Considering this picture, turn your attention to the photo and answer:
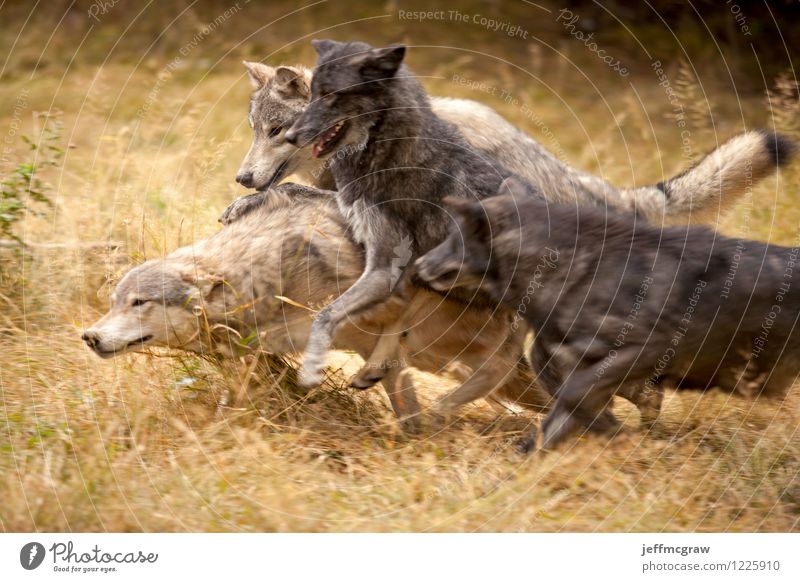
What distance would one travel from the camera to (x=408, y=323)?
6297mm

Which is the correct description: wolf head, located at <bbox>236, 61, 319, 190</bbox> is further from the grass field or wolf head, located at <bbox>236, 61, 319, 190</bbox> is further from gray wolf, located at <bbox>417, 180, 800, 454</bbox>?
gray wolf, located at <bbox>417, 180, 800, 454</bbox>

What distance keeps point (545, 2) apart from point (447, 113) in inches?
348

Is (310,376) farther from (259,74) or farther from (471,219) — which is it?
(259,74)

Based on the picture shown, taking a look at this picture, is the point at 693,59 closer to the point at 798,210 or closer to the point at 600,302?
the point at 798,210

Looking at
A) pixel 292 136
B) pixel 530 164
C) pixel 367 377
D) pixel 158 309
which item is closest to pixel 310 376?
pixel 367 377

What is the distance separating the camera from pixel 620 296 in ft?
17.4

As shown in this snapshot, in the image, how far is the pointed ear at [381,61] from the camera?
5824 mm

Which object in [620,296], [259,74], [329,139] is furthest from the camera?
[259,74]

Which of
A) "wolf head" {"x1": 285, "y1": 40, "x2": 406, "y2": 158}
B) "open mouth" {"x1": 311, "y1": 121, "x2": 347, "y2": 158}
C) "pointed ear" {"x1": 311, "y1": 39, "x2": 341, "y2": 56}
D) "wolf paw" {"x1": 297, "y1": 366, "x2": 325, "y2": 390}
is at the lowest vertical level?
"wolf paw" {"x1": 297, "y1": 366, "x2": 325, "y2": 390}

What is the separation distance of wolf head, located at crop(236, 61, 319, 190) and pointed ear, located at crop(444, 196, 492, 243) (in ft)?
4.81

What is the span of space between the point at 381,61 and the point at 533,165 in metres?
1.38

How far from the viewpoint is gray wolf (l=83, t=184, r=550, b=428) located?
20.2 ft

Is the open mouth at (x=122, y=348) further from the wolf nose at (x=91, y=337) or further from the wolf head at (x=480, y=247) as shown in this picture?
the wolf head at (x=480, y=247)

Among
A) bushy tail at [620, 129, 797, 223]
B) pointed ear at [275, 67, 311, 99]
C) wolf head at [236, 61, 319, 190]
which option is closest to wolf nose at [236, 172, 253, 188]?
wolf head at [236, 61, 319, 190]
